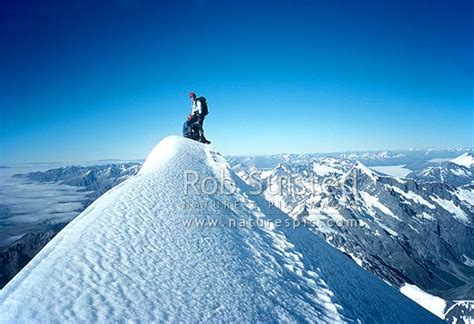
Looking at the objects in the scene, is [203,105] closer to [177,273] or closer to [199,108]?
[199,108]

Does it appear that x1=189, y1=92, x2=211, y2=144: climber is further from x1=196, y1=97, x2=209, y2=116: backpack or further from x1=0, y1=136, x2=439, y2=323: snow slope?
x1=0, y1=136, x2=439, y2=323: snow slope

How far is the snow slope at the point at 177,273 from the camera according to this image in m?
5.23

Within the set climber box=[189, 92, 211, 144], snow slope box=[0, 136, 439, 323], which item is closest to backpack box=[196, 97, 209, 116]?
climber box=[189, 92, 211, 144]

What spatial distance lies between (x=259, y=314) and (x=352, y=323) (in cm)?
279

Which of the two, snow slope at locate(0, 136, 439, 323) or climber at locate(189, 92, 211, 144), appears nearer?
snow slope at locate(0, 136, 439, 323)

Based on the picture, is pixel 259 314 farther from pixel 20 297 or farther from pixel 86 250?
pixel 20 297

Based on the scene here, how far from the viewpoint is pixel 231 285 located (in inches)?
279

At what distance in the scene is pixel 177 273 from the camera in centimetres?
686

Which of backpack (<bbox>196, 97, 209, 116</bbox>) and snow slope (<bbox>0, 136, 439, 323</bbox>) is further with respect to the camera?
backpack (<bbox>196, 97, 209, 116</bbox>)

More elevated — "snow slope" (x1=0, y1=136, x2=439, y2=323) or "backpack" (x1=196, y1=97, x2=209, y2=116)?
"backpack" (x1=196, y1=97, x2=209, y2=116)

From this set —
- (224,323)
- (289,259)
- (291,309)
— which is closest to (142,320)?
(224,323)

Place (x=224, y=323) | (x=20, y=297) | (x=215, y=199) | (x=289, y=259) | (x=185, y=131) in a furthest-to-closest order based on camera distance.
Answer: (x=185, y=131), (x=215, y=199), (x=289, y=259), (x=224, y=323), (x=20, y=297)

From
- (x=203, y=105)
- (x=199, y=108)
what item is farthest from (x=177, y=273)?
(x=203, y=105)

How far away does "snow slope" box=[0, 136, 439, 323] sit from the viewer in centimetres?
523
